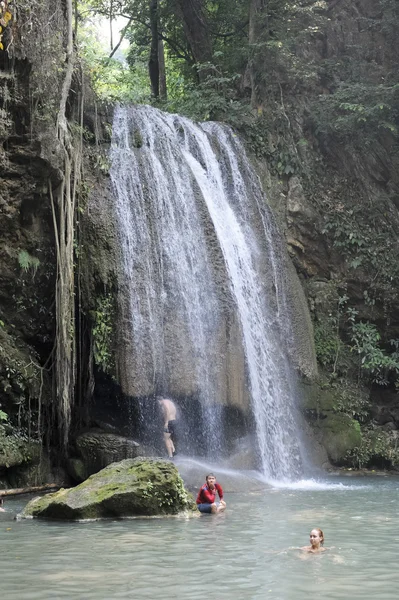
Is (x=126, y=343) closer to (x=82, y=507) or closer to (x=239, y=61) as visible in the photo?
(x=82, y=507)

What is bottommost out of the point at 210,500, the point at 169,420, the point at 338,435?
the point at 210,500

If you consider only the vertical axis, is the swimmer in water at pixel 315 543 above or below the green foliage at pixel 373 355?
below

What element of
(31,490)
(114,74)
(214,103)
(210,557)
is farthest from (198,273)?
A: (114,74)

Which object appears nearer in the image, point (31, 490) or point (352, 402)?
point (31, 490)

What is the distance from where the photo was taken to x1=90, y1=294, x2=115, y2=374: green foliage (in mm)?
13438

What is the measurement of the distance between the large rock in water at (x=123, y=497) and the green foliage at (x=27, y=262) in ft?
15.3

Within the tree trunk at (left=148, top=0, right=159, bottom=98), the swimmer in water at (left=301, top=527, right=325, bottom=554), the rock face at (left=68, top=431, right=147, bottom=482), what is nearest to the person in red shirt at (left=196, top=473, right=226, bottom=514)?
the rock face at (left=68, top=431, right=147, bottom=482)

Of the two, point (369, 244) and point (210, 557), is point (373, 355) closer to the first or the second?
point (369, 244)

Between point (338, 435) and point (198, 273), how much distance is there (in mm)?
4443

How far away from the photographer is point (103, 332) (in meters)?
13.6

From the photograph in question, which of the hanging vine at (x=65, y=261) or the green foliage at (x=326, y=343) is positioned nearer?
the hanging vine at (x=65, y=261)

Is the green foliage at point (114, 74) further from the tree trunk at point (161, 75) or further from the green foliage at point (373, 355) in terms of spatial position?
the green foliage at point (373, 355)

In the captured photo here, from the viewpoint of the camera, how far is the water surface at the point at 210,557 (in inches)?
225

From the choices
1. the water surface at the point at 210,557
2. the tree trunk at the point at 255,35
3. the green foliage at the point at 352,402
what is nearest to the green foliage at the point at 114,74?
the tree trunk at the point at 255,35
